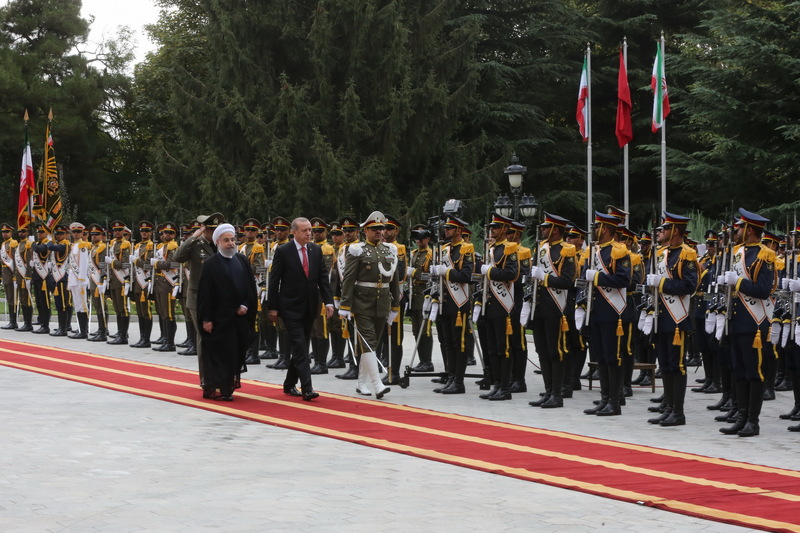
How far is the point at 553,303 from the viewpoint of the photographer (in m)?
12.5

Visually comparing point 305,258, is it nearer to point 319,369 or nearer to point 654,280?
point 319,369

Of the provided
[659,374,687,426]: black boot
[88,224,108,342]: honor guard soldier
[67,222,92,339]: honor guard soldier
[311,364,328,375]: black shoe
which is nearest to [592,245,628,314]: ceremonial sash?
[659,374,687,426]: black boot

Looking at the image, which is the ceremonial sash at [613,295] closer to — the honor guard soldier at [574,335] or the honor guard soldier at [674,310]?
the honor guard soldier at [674,310]

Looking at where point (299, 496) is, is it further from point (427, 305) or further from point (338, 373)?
point (338, 373)

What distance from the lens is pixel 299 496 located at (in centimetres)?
773

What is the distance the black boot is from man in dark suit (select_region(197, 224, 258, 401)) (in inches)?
185

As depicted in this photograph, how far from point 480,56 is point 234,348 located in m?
31.0

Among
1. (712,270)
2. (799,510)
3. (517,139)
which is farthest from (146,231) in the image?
(517,139)

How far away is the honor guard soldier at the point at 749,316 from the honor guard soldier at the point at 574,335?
2124mm

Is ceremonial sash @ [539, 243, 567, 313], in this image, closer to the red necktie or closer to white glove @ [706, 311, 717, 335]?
white glove @ [706, 311, 717, 335]

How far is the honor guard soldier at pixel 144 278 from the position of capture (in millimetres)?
19641

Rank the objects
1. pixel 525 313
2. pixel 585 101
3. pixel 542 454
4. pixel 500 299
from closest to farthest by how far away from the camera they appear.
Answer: pixel 542 454
pixel 525 313
pixel 500 299
pixel 585 101

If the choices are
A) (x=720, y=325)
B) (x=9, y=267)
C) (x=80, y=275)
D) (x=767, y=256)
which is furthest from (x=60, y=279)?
(x=767, y=256)

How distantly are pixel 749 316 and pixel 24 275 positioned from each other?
16725 millimetres
